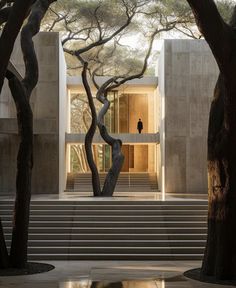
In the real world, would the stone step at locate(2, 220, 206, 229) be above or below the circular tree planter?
above

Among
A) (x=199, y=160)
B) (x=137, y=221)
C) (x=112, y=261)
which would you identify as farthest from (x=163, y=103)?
(x=112, y=261)

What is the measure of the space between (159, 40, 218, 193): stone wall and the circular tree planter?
13836mm

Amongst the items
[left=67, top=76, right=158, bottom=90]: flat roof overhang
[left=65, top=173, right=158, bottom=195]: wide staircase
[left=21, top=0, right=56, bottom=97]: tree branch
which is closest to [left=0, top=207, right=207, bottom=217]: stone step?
[left=21, top=0, right=56, bottom=97]: tree branch

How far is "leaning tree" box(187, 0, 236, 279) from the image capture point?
25.7 feet

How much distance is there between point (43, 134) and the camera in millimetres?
21438

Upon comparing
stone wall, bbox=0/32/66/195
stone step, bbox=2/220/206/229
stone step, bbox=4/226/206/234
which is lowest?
stone step, bbox=4/226/206/234

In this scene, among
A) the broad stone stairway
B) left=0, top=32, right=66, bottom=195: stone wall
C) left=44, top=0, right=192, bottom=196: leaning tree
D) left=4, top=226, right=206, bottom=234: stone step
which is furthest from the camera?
left=44, top=0, right=192, bottom=196: leaning tree

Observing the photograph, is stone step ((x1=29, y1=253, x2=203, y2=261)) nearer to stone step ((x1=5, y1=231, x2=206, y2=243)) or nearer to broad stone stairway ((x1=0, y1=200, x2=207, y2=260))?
broad stone stairway ((x1=0, y1=200, x2=207, y2=260))

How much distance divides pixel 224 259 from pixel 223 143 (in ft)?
5.74

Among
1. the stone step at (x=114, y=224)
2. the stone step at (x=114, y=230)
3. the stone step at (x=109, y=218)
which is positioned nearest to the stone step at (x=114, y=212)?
the stone step at (x=109, y=218)

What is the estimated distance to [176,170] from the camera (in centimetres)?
2373

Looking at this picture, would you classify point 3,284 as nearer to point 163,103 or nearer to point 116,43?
point 163,103

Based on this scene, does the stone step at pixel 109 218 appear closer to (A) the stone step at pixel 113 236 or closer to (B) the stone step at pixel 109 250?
(A) the stone step at pixel 113 236

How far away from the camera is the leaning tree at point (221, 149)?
784 centimetres
